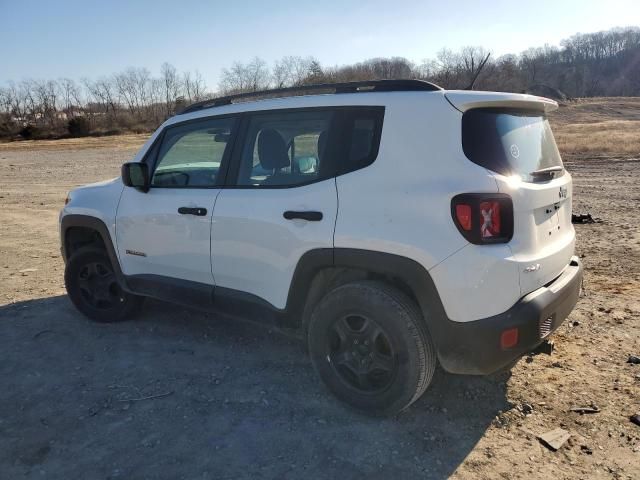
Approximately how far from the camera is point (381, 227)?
116 inches

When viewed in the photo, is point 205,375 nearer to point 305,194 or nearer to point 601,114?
point 305,194

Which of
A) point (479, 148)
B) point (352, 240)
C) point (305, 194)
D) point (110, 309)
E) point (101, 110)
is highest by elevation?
point (101, 110)

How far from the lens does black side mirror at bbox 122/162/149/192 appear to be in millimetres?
4211

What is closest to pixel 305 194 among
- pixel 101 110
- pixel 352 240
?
pixel 352 240

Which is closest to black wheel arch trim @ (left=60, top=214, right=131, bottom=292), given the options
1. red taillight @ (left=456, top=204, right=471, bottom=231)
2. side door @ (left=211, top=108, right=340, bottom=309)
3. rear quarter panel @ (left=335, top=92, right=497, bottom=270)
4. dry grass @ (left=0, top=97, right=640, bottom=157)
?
side door @ (left=211, top=108, right=340, bottom=309)

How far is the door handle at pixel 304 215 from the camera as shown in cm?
318

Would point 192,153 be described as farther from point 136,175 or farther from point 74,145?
point 74,145

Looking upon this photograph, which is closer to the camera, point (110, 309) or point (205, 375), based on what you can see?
point (205, 375)

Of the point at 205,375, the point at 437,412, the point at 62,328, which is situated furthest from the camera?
the point at 62,328

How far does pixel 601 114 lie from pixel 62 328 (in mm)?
74442

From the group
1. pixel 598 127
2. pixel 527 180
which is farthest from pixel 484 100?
pixel 598 127

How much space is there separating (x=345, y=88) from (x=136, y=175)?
75.4 inches

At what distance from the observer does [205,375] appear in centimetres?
382

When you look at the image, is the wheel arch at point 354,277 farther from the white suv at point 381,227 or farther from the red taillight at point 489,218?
the red taillight at point 489,218
